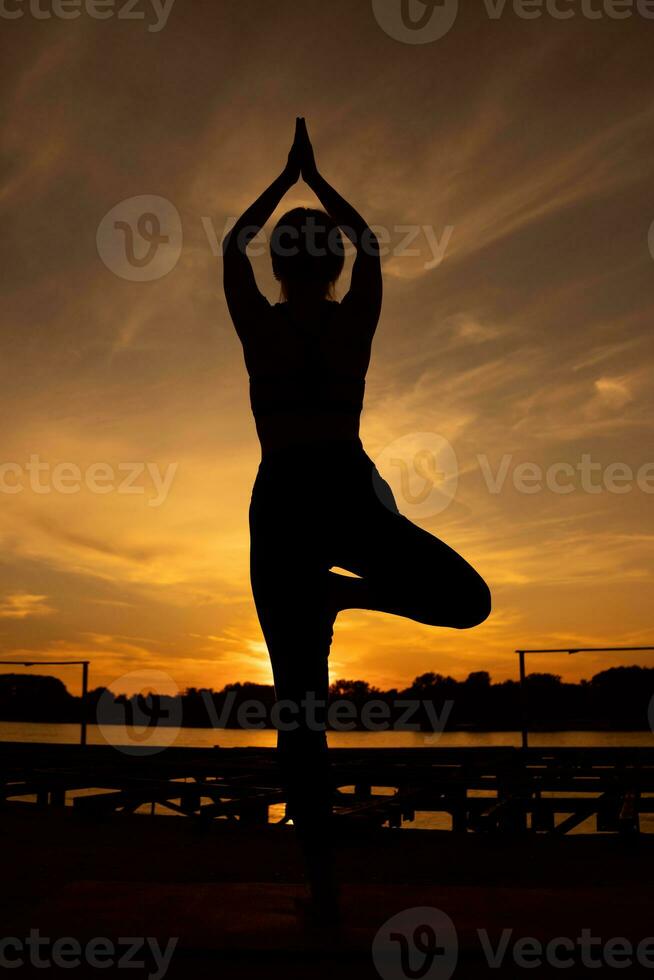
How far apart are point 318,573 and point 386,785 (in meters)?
4.53

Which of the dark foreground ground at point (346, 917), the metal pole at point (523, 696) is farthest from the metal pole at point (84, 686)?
the dark foreground ground at point (346, 917)

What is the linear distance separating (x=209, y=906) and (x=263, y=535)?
33.0 inches

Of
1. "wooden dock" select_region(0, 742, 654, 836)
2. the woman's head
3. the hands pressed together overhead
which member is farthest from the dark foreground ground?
the hands pressed together overhead

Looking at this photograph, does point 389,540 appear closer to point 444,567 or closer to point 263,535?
point 444,567

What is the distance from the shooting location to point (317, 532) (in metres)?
1.64

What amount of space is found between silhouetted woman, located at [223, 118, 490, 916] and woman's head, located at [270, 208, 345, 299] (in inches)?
3.1

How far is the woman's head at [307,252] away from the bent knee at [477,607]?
76 cm

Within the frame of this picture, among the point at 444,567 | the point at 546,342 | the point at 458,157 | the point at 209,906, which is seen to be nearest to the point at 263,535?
the point at 444,567

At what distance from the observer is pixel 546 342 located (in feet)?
29.7

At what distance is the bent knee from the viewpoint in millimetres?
1579

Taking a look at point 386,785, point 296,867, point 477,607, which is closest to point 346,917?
point 477,607

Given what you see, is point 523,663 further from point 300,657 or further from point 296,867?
point 300,657

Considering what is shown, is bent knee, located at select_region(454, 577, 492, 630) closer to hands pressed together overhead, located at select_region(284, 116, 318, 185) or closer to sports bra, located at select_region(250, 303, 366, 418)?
sports bra, located at select_region(250, 303, 366, 418)

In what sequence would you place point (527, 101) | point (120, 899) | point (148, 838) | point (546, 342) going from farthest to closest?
point (546, 342) < point (527, 101) < point (148, 838) < point (120, 899)
